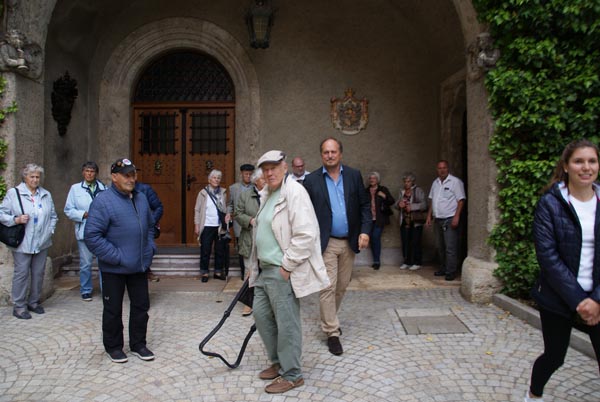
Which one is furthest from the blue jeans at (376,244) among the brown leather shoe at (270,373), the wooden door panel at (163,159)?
the brown leather shoe at (270,373)

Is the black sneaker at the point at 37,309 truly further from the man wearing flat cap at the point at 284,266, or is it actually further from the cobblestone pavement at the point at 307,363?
the man wearing flat cap at the point at 284,266

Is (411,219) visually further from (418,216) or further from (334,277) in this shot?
(334,277)

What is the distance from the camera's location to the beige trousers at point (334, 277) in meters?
4.11

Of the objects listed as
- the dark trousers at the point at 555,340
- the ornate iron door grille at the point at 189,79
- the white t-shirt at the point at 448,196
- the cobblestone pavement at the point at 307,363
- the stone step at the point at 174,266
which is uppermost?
the ornate iron door grille at the point at 189,79

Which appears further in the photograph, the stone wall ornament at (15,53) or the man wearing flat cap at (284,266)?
the stone wall ornament at (15,53)

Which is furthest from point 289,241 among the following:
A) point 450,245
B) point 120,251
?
point 450,245

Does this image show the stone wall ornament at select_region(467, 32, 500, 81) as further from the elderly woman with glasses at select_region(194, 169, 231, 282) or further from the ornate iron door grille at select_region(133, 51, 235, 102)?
the ornate iron door grille at select_region(133, 51, 235, 102)

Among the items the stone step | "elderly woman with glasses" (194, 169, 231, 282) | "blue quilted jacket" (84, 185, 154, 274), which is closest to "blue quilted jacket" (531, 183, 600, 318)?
"blue quilted jacket" (84, 185, 154, 274)

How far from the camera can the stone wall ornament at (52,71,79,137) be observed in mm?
7245

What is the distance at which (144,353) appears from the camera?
3930mm

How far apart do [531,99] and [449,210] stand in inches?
88.5

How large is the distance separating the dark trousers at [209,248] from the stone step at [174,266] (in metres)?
0.36

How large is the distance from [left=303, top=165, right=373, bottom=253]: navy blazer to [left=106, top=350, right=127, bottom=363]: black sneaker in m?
1.91

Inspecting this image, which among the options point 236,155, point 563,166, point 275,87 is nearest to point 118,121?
point 236,155
